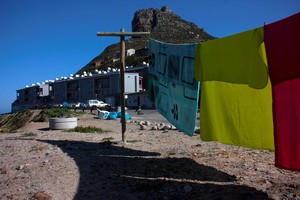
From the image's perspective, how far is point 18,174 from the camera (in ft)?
23.3

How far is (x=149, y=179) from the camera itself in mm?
6457

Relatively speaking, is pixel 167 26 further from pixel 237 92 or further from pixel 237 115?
pixel 237 115

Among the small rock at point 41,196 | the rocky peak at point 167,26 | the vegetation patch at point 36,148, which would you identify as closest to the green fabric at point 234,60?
the small rock at point 41,196

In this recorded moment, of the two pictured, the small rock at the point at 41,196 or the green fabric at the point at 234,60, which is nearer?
the green fabric at the point at 234,60

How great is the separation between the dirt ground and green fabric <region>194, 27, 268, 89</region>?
1.82 metres

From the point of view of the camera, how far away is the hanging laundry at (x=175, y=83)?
6.33m

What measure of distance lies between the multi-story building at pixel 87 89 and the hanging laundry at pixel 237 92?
4766cm

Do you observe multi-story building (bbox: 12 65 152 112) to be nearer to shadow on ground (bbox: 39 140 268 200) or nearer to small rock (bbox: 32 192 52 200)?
shadow on ground (bbox: 39 140 268 200)

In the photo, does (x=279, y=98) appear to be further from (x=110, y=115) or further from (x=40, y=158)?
(x=110, y=115)

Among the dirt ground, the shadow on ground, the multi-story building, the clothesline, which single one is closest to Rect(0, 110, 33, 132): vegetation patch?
the dirt ground

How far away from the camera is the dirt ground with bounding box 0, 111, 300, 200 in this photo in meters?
5.60

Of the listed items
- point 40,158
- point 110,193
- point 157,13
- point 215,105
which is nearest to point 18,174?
point 40,158

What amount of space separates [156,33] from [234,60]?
109m

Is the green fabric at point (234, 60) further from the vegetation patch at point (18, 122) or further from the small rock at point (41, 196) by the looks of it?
the vegetation patch at point (18, 122)
